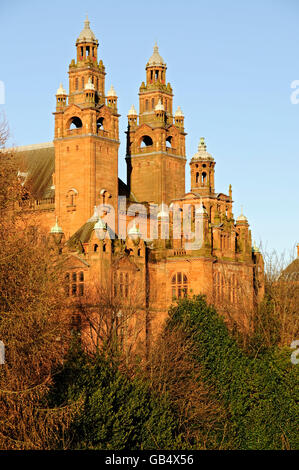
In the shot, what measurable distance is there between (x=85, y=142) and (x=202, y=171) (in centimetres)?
1692

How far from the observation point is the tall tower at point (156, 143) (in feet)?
376

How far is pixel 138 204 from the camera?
362 ft

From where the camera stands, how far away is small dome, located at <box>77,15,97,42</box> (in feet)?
348

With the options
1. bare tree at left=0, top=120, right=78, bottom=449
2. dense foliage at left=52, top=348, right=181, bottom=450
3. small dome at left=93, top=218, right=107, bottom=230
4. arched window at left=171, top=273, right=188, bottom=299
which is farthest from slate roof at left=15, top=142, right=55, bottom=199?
bare tree at left=0, top=120, right=78, bottom=449

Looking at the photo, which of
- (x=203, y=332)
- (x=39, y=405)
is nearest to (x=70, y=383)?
(x=39, y=405)

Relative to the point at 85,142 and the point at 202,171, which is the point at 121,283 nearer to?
the point at 85,142

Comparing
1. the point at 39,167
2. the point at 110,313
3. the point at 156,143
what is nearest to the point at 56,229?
the point at 110,313

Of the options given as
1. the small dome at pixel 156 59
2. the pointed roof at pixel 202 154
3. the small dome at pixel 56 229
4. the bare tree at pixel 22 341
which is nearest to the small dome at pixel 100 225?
the small dome at pixel 56 229

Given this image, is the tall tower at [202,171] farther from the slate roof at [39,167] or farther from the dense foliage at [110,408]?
the dense foliage at [110,408]

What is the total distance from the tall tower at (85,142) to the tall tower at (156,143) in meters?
8.91

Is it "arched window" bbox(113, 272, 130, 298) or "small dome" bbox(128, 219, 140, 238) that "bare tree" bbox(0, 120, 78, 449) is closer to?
"arched window" bbox(113, 272, 130, 298)
